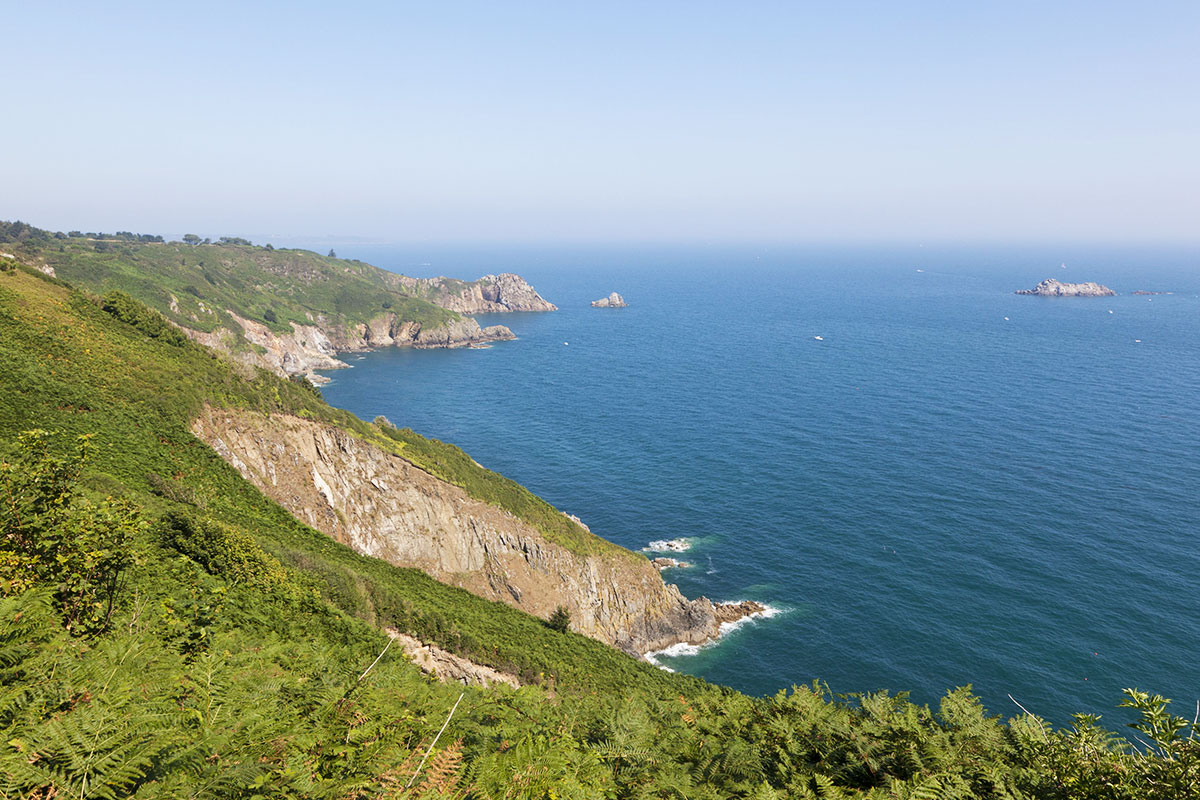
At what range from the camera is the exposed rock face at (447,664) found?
30.5m

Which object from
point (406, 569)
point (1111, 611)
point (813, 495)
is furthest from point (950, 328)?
point (406, 569)

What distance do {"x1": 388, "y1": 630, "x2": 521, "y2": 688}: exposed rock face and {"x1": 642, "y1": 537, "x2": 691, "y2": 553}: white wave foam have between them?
4200cm

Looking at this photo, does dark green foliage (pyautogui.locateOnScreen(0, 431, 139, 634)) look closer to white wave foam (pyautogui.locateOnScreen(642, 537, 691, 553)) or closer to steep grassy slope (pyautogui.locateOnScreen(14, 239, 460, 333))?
white wave foam (pyautogui.locateOnScreen(642, 537, 691, 553))

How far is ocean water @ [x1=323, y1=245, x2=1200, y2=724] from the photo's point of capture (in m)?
55.5

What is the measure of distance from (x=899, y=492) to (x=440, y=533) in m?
64.5

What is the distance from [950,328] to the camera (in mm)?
196000

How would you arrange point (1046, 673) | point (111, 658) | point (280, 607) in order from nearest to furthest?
1. point (111, 658)
2. point (280, 607)
3. point (1046, 673)

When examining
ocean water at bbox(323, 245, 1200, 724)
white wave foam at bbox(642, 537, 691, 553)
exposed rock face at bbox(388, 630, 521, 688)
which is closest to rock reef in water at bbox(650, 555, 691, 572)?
ocean water at bbox(323, 245, 1200, 724)

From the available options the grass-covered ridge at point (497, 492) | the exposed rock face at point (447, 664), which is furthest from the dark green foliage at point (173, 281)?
the exposed rock face at point (447, 664)

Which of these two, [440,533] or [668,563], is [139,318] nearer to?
[440,533]

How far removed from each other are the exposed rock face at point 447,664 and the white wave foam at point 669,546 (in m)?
42.0

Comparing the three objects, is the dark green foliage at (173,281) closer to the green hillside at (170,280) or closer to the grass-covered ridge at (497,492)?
the green hillside at (170,280)

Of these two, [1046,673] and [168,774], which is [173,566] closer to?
[168,774]

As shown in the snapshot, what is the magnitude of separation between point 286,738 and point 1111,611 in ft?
254
